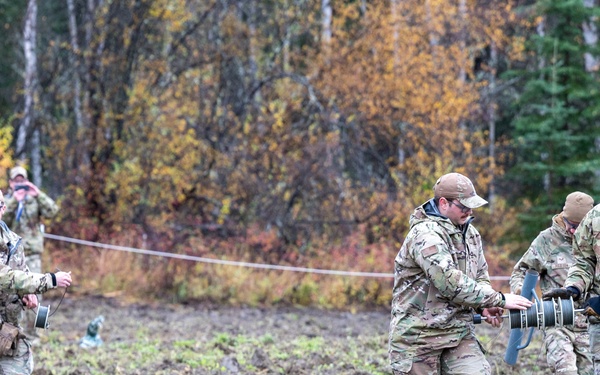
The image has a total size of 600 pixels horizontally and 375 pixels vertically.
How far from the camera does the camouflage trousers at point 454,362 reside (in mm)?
5594

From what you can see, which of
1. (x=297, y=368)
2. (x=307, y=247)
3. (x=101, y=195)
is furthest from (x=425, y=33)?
(x=297, y=368)

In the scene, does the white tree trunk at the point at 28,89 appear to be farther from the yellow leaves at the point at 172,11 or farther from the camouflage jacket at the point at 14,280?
the camouflage jacket at the point at 14,280

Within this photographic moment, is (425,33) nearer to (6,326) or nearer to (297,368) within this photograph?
(297,368)

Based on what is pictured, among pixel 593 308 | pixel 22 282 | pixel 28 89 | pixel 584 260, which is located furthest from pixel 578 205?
pixel 28 89

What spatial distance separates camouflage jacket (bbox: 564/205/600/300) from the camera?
5930 millimetres

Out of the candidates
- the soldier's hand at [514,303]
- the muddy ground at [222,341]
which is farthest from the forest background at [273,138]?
the soldier's hand at [514,303]

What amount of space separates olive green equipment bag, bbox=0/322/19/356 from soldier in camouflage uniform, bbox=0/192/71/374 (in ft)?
0.05

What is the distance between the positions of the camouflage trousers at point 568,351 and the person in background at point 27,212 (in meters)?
6.57

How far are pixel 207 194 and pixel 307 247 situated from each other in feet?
9.12

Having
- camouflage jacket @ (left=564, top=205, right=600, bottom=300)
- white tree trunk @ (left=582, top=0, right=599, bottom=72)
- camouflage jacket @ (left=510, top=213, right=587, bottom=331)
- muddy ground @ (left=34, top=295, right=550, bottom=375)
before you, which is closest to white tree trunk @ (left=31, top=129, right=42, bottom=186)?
muddy ground @ (left=34, top=295, right=550, bottom=375)

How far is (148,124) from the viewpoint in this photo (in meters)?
19.6

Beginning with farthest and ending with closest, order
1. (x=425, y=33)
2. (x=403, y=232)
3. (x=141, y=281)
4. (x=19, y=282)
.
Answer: (x=425, y=33), (x=403, y=232), (x=141, y=281), (x=19, y=282)

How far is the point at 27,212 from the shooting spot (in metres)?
10.6

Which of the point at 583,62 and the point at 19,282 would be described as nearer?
the point at 19,282
